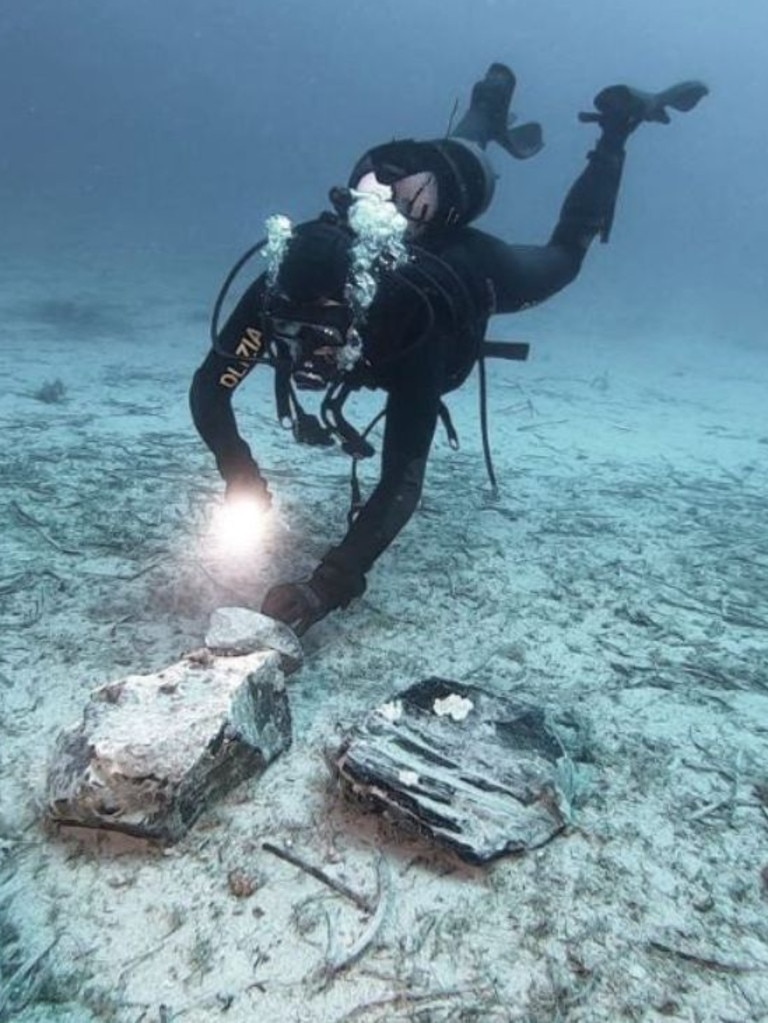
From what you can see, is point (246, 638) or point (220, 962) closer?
point (220, 962)

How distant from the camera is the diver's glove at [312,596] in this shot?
154 inches

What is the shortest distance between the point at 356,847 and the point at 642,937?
1.09 meters

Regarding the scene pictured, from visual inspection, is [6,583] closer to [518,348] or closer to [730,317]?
[518,348]

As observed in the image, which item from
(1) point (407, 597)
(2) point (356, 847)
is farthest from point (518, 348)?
(2) point (356, 847)

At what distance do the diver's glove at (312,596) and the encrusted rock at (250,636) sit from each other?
148 millimetres

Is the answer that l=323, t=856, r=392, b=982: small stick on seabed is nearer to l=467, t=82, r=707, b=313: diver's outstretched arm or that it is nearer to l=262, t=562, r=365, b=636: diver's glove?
l=262, t=562, r=365, b=636: diver's glove

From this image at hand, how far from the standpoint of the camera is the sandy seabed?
2279mm

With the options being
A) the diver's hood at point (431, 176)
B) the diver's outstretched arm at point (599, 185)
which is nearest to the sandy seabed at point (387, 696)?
the diver's outstretched arm at point (599, 185)

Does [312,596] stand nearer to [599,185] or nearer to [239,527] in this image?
[239,527]

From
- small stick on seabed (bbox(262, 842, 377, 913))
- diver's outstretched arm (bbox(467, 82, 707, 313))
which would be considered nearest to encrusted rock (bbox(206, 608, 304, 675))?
small stick on seabed (bbox(262, 842, 377, 913))

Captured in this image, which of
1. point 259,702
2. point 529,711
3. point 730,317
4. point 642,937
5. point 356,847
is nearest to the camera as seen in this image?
point 642,937

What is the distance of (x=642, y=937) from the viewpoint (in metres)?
2.47

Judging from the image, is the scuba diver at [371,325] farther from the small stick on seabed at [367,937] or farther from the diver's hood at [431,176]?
the small stick on seabed at [367,937]

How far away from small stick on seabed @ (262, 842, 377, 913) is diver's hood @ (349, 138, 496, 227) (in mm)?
3621
